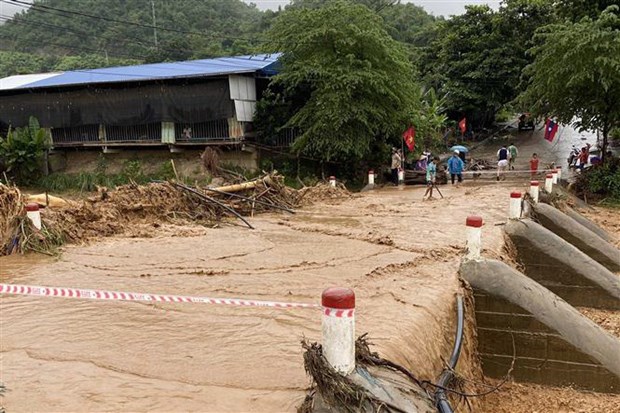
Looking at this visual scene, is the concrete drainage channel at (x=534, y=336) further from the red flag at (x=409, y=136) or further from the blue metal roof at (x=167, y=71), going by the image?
the blue metal roof at (x=167, y=71)

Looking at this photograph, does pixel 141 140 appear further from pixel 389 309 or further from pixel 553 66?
pixel 389 309

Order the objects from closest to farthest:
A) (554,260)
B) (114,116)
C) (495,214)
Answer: (554,260) < (495,214) < (114,116)

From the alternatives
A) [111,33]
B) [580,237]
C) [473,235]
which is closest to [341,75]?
[580,237]

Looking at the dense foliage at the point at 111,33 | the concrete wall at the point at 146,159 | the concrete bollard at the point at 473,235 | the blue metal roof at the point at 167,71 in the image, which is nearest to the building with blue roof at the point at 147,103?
the blue metal roof at the point at 167,71

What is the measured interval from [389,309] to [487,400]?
61.8 inches

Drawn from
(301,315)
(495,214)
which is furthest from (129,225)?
(495,214)

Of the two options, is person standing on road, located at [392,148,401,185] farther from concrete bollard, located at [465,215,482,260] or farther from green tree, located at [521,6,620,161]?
concrete bollard, located at [465,215,482,260]

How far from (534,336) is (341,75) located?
16457 mm

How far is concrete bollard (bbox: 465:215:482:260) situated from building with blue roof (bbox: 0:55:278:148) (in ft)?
58.6

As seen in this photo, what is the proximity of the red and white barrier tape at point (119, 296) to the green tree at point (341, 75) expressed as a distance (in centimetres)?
1580

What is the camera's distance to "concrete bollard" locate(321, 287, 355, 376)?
2994mm

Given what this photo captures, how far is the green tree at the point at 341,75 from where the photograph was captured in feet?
69.3

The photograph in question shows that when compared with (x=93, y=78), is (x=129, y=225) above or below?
below

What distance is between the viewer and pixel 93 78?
25.9 m
